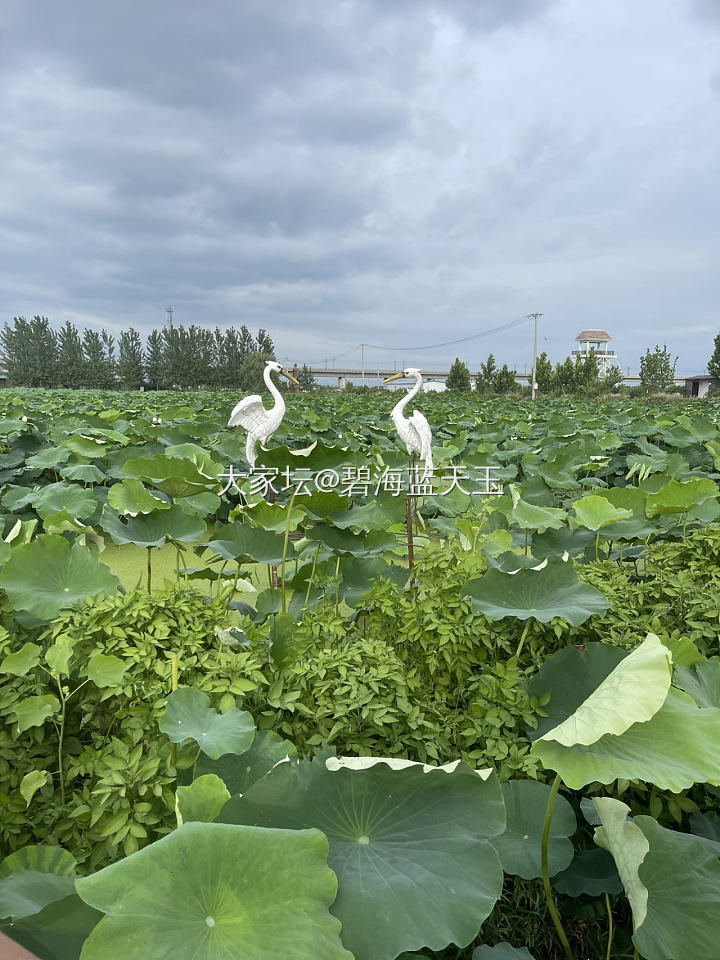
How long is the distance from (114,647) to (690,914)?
1.14 meters

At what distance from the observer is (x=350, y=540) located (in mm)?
1940

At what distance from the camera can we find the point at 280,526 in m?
1.85

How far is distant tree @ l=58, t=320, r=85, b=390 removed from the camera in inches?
1575

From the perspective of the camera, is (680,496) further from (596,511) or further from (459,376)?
(459,376)

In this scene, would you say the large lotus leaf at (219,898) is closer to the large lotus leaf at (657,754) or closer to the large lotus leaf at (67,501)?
the large lotus leaf at (657,754)

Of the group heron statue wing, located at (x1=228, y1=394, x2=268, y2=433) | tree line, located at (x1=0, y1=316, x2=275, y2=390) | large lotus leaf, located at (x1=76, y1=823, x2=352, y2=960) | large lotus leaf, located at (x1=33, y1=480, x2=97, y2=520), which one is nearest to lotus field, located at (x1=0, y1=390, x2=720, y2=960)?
large lotus leaf, located at (x1=76, y1=823, x2=352, y2=960)

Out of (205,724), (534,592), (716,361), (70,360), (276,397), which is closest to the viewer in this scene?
(205,724)

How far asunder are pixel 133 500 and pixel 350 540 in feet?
2.39

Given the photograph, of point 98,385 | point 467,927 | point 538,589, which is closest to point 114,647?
Answer: point 467,927

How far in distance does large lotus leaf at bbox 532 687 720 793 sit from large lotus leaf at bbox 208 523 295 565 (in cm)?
113

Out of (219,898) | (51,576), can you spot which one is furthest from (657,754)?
(51,576)

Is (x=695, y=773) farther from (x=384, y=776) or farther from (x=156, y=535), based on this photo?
(x=156, y=535)

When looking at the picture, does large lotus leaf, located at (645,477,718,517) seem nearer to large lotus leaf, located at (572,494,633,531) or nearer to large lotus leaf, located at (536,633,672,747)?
large lotus leaf, located at (572,494,633,531)

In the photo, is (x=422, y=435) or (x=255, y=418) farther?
(x=255, y=418)
